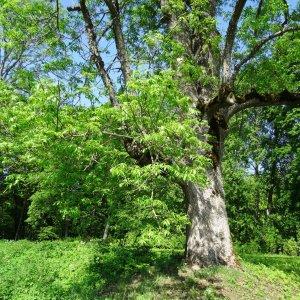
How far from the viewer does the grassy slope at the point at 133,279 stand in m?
9.69

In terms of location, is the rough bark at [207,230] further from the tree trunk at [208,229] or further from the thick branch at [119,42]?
the thick branch at [119,42]

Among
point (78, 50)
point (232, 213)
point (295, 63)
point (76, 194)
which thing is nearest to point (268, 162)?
point (232, 213)

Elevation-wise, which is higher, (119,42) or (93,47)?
(119,42)

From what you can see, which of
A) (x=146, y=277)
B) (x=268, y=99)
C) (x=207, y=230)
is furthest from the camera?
(x=268, y=99)

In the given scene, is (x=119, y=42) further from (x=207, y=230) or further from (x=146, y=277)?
(x=146, y=277)

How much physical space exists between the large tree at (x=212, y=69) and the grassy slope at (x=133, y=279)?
31.8 inches

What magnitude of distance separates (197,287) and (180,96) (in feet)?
15.0

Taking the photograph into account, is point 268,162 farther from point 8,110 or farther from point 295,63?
point 8,110

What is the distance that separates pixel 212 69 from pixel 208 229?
4.94m

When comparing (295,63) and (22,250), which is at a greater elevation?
(295,63)

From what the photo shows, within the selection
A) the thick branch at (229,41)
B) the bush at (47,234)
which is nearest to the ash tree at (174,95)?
the thick branch at (229,41)

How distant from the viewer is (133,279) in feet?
35.1

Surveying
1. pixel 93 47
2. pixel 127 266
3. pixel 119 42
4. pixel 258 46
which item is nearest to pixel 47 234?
pixel 127 266

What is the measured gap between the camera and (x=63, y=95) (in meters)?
8.52
